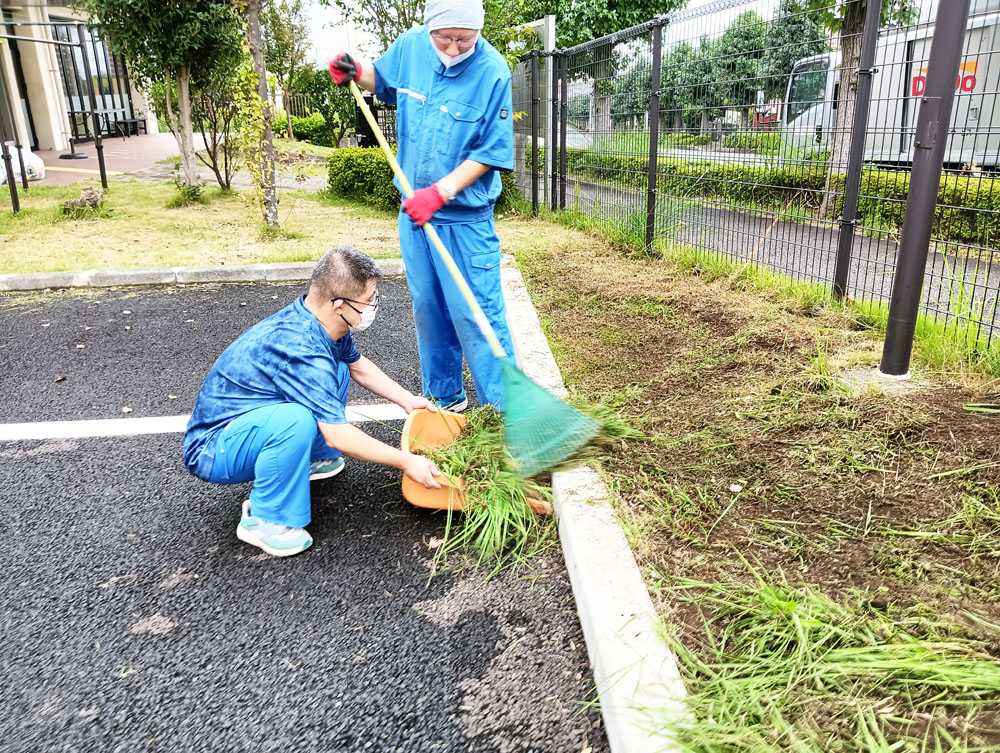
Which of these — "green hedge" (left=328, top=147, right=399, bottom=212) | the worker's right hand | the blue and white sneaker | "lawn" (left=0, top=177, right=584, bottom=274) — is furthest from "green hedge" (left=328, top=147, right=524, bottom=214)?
the worker's right hand

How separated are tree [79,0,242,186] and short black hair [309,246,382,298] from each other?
23.6ft

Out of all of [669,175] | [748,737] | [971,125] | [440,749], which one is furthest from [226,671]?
[669,175]

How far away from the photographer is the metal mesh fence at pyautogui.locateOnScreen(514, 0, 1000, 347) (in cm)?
353

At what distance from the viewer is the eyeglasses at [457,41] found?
9.78 feet

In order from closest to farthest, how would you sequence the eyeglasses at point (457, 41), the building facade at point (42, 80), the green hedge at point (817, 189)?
1. the eyeglasses at point (457, 41)
2. the green hedge at point (817, 189)
3. the building facade at point (42, 80)

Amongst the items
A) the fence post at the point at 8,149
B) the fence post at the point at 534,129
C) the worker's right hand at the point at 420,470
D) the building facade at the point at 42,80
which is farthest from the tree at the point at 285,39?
the worker's right hand at the point at 420,470

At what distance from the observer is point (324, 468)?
3.04 metres

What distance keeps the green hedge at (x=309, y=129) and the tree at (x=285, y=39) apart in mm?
394

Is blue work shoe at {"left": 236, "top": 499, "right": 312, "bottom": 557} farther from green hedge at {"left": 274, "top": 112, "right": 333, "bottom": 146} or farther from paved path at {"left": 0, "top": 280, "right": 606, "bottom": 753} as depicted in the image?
green hedge at {"left": 274, "top": 112, "right": 333, "bottom": 146}

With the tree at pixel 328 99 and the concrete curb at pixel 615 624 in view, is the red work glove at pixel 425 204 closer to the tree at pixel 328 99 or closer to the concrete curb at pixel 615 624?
the concrete curb at pixel 615 624

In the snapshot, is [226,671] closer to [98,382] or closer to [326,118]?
[98,382]

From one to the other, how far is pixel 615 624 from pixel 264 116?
7086 millimetres

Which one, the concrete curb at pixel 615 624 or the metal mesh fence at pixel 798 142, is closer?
the concrete curb at pixel 615 624

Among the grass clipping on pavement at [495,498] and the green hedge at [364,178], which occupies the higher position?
the green hedge at [364,178]
